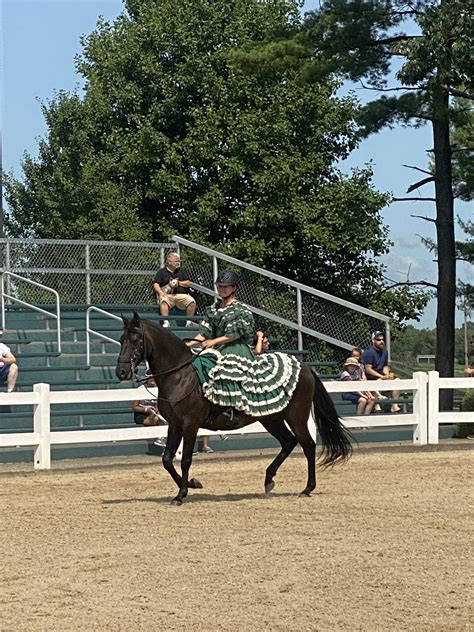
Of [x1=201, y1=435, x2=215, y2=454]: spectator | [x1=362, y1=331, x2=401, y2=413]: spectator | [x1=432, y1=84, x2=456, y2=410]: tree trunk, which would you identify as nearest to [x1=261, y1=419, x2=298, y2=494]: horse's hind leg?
[x1=201, y1=435, x2=215, y2=454]: spectator

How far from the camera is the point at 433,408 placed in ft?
71.3

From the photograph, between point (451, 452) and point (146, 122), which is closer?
point (451, 452)

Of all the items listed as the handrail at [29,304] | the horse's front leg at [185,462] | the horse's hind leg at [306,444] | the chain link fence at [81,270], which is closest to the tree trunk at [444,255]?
the chain link fence at [81,270]

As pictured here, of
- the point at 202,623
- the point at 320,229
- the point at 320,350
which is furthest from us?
the point at 320,229

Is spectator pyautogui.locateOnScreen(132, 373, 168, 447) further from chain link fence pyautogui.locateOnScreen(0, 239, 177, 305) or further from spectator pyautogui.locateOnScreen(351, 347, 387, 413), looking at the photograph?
chain link fence pyautogui.locateOnScreen(0, 239, 177, 305)

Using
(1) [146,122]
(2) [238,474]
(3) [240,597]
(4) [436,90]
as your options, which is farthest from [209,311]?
(1) [146,122]

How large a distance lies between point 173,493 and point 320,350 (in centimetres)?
1106

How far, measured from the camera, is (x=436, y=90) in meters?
27.9

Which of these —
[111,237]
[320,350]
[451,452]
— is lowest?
[451,452]

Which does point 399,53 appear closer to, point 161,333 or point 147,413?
point 147,413

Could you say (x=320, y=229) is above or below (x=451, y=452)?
above

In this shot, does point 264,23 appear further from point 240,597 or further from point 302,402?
point 240,597

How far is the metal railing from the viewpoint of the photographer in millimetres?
25250

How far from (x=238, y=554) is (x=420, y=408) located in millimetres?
11677
